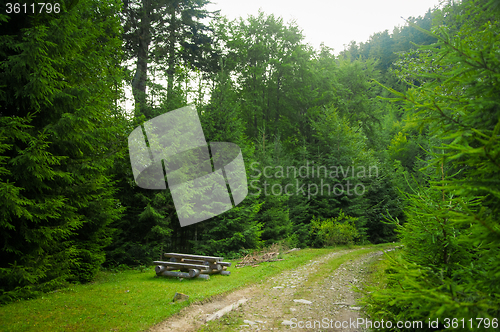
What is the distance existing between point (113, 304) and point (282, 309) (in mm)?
3866

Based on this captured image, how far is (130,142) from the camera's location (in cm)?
1238

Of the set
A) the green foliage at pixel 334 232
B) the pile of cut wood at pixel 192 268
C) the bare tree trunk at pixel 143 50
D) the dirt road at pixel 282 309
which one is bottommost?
the green foliage at pixel 334 232

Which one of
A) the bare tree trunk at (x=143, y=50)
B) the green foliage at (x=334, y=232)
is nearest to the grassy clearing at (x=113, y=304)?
the bare tree trunk at (x=143, y=50)

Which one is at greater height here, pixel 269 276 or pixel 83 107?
pixel 83 107

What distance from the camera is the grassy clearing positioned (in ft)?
16.9

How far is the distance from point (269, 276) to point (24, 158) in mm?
7811

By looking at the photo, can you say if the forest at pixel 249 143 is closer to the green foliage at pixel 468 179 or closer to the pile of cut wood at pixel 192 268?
the green foliage at pixel 468 179

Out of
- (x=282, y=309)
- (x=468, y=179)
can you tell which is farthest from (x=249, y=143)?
(x=468, y=179)

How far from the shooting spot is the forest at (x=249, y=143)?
2.82 m

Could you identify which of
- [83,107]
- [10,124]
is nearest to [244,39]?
[83,107]

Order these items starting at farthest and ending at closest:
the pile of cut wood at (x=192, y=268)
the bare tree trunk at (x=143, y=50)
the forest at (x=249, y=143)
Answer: the bare tree trunk at (x=143, y=50)
the pile of cut wood at (x=192, y=268)
the forest at (x=249, y=143)

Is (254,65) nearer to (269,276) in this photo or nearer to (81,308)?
(269,276)

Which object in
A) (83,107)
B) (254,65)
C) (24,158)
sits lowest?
(24,158)

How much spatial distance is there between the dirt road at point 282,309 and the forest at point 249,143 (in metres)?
1.40
